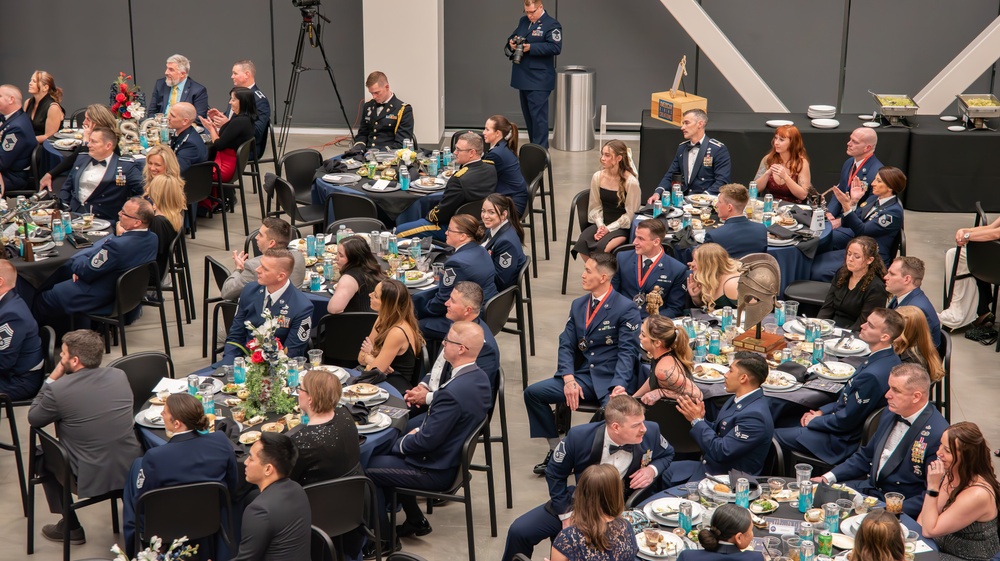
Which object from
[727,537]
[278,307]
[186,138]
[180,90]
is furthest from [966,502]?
[180,90]

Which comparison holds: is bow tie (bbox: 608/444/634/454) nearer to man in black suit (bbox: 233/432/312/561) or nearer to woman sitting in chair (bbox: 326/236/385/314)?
man in black suit (bbox: 233/432/312/561)

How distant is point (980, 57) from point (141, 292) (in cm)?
902

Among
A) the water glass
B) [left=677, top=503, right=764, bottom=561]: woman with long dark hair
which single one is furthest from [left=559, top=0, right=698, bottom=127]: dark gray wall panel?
[left=677, top=503, right=764, bottom=561]: woman with long dark hair

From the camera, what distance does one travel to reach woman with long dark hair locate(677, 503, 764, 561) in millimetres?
4211

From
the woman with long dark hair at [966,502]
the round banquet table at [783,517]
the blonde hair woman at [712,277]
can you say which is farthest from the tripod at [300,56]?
the woman with long dark hair at [966,502]

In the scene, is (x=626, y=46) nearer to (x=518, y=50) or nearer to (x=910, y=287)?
(x=518, y=50)

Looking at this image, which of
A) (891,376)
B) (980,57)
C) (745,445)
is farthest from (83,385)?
(980,57)

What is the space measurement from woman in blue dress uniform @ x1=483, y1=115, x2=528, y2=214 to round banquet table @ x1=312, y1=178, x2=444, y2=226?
51 cm

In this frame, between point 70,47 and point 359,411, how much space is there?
10.4m

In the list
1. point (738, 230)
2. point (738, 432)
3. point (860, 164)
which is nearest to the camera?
point (738, 432)

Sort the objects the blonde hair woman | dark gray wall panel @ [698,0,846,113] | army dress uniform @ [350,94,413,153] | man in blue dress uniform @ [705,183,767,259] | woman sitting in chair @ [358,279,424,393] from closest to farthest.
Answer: woman sitting in chair @ [358,279,424,393]
the blonde hair woman
man in blue dress uniform @ [705,183,767,259]
army dress uniform @ [350,94,413,153]
dark gray wall panel @ [698,0,846,113]

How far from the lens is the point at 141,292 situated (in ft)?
25.0

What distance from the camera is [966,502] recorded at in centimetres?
469

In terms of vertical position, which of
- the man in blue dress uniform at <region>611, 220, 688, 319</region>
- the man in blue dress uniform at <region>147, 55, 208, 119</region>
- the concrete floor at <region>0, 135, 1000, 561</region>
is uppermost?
the man in blue dress uniform at <region>147, 55, 208, 119</region>
